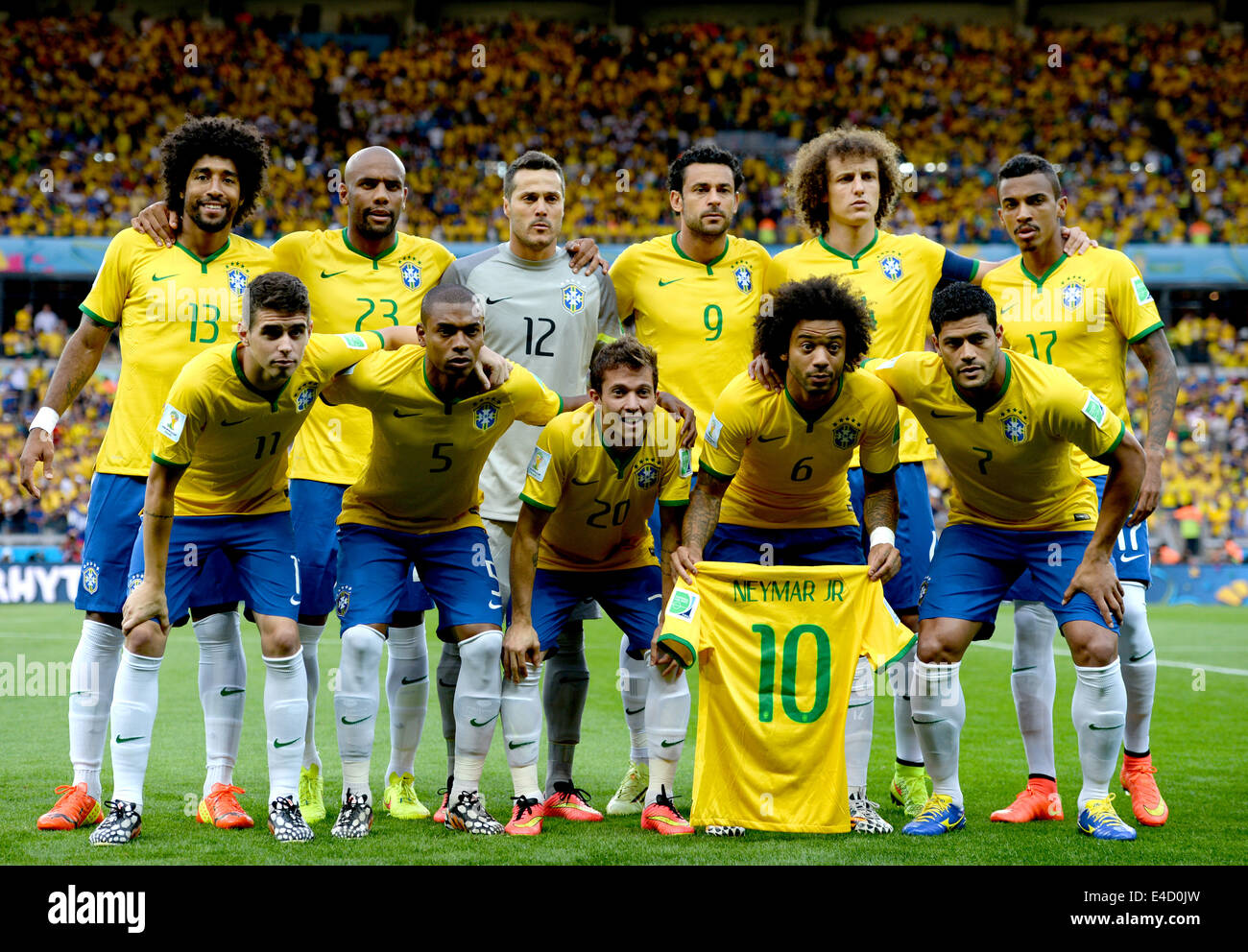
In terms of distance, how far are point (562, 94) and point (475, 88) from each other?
78.5 inches

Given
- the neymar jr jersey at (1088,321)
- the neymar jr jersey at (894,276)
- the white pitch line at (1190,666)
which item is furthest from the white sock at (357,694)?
the white pitch line at (1190,666)

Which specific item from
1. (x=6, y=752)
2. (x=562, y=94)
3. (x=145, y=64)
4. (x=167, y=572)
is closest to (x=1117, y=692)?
(x=167, y=572)

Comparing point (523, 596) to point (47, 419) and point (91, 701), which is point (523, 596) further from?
point (47, 419)

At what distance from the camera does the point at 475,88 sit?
2892 cm

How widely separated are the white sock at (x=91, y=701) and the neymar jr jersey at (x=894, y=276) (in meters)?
3.26

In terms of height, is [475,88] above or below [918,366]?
above

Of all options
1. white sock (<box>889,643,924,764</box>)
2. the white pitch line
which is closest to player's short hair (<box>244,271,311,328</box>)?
white sock (<box>889,643,924,764</box>)

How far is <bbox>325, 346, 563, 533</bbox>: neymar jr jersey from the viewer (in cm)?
499

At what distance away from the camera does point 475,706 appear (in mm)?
4977

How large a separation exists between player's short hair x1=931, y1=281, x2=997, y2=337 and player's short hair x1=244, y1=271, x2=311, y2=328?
2.42 metres

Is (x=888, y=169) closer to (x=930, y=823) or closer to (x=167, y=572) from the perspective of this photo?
(x=930, y=823)

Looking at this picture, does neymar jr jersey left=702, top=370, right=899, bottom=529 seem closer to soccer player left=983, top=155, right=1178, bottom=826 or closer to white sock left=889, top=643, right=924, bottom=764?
white sock left=889, top=643, right=924, bottom=764

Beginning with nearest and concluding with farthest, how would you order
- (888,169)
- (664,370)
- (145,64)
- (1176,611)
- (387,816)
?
(387,816) → (664,370) → (888,169) → (1176,611) → (145,64)

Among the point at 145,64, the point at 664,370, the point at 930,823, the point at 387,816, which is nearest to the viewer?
the point at 930,823
